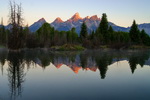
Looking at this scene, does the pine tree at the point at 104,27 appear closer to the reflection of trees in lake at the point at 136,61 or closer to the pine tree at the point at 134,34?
the pine tree at the point at 134,34

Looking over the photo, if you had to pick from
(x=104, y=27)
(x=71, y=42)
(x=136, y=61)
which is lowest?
(x=136, y=61)

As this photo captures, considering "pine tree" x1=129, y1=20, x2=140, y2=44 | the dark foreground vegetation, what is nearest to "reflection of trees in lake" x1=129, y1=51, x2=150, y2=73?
the dark foreground vegetation

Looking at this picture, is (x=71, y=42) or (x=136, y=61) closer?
(x=136, y=61)

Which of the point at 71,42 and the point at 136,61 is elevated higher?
the point at 71,42

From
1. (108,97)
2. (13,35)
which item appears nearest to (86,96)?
(108,97)

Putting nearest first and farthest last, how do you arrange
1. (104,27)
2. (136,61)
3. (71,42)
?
(136,61) → (71,42) → (104,27)

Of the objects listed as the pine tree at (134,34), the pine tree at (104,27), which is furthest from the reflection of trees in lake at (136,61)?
the pine tree at (104,27)

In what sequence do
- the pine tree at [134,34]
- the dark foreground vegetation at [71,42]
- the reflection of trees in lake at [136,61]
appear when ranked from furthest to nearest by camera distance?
1. the pine tree at [134,34]
2. the dark foreground vegetation at [71,42]
3. the reflection of trees in lake at [136,61]

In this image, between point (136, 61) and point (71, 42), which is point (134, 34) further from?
point (136, 61)

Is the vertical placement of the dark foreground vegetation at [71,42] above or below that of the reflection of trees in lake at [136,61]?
above

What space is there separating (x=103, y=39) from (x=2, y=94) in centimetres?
8233

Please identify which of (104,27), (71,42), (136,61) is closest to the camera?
(136,61)

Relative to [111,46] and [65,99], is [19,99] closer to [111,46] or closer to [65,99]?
[65,99]

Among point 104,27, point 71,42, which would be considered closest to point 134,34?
point 104,27
